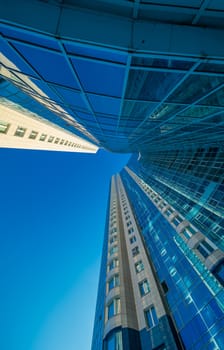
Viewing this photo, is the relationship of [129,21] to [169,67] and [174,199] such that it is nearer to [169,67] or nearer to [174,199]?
[169,67]

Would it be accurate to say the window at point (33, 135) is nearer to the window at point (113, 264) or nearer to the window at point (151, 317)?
the window at point (113, 264)

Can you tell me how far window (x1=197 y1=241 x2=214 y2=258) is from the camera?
2188 cm

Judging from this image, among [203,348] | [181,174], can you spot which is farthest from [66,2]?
[181,174]

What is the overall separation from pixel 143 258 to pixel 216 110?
2704cm

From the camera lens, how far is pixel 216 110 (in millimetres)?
11633

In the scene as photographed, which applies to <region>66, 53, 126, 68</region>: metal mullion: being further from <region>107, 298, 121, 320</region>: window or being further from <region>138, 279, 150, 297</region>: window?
<region>138, 279, 150, 297</region>: window

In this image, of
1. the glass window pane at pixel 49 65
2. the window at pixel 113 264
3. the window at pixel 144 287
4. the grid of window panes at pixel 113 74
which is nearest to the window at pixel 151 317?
the window at pixel 144 287

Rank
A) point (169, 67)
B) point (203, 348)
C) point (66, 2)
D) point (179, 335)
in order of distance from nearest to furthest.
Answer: point (66, 2) < point (169, 67) < point (203, 348) < point (179, 335)

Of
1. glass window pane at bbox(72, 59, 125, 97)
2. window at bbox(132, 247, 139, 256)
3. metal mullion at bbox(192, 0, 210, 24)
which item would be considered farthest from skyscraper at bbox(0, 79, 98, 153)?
window at bbox(132, 247, 139, 256)

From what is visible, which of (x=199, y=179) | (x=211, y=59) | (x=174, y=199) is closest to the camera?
(x=211, y=59)

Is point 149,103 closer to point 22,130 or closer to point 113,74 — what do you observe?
point 113,74

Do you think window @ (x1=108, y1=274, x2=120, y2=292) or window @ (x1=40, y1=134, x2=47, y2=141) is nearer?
window @ (x1=108, y1=274, x2=120, y2=292)

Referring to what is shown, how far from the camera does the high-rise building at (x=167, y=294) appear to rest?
16.8 meters

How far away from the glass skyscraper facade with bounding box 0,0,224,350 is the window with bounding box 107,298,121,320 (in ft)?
0.51
